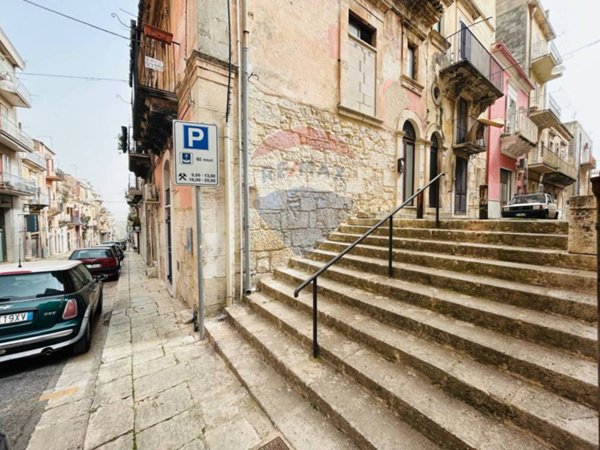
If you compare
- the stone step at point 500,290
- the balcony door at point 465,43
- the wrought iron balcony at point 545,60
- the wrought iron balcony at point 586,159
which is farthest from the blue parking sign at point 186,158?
the wrought iron balcony at point 586,159

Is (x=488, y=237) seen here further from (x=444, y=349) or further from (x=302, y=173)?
(x=302, y=173)

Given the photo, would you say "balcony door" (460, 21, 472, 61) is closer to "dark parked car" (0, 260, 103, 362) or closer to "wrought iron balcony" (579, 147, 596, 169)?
"dark parked car" (0, 260, 103, 362)

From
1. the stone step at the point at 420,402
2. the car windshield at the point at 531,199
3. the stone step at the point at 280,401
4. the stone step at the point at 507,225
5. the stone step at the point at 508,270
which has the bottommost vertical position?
the stone step at the point at 280,401

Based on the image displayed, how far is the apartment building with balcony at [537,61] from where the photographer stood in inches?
464

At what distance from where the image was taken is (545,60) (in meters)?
12.2

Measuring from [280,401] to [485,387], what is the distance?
1714 millimetres

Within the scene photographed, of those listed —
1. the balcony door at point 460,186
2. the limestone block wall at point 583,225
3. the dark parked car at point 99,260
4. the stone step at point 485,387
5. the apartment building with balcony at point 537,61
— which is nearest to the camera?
the stone step at point 485,387

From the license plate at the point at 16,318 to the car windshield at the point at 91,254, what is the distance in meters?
7.67

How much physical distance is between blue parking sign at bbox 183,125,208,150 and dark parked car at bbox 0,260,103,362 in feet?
8.19

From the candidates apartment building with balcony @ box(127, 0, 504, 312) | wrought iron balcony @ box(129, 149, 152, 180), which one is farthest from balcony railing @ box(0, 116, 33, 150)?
apartment building with balcony @ box(127, 0, 504, 312)

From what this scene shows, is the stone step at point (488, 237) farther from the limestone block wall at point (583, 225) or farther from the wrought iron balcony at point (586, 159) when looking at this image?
the wrought iron balcony at point (586, 159)

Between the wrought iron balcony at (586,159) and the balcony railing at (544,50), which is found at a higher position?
the balcony railing at (544,50)

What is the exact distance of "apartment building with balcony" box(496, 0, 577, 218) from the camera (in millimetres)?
11781

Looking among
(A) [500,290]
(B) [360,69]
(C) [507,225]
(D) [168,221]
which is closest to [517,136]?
(B) [360,69]
